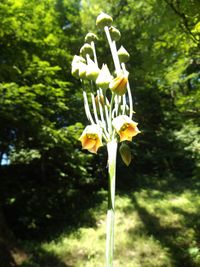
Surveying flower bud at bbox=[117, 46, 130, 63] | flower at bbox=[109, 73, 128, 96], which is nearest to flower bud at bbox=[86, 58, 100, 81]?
flower at bbox=[109, 73, 128, 96]

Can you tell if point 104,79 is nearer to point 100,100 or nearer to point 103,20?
point 100,100

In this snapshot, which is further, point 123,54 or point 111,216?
point 123,54

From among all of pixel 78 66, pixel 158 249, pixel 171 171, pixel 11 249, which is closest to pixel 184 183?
pixel 171 171

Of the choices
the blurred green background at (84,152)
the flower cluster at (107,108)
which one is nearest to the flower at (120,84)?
the flower cluster at (107,108)

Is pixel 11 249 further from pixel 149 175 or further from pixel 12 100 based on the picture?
pixel 149 175

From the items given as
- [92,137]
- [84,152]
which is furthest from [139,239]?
[92,137]

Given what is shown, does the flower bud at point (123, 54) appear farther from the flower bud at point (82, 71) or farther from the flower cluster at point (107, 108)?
the flower bud at point (82, 71)
